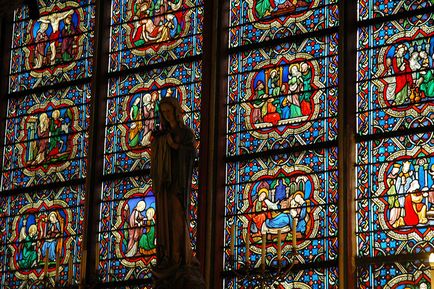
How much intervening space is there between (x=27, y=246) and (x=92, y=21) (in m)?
Result: 2.80

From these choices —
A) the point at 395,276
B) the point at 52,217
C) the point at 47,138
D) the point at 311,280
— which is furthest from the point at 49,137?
the point at 395,276

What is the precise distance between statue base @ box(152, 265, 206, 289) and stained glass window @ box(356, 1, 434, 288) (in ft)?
6.62

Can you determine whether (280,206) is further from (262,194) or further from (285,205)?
(262,194)

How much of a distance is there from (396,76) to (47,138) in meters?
4.41

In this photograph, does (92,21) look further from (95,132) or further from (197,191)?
(197,191)

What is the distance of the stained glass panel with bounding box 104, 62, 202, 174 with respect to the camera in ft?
53.0

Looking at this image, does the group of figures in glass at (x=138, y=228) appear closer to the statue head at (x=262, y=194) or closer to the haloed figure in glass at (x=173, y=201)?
the statue head at (x=262, y=194)

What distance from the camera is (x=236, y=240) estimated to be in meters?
15.1

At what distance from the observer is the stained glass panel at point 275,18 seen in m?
15.6

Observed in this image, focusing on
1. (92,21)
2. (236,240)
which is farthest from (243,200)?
(92,21)

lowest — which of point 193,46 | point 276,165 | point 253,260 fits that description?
point 253,260

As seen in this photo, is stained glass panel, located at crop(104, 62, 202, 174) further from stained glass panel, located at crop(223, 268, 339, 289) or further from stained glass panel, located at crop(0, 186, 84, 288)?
stained glass panel, located at crop(223, 268, 339, 289)

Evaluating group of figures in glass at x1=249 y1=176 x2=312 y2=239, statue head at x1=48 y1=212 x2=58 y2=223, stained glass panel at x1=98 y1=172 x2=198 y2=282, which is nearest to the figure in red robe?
group of figures in glass at x1=249 y1=176 x2=312 y2=239

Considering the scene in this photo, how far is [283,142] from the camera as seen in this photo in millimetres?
15227
